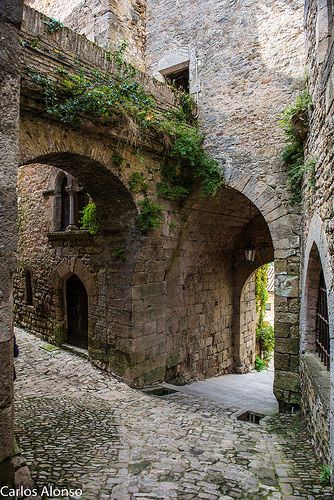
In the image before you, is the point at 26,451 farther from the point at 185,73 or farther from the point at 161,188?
the point at 185,73

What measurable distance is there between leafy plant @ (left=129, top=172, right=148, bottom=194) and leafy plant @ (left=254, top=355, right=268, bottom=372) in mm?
6856

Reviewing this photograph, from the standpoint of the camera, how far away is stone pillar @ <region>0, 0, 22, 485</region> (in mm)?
2021

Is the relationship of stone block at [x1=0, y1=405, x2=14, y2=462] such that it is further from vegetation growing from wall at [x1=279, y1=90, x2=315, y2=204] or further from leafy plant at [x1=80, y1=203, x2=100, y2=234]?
leafy plant at [x1=80, y1=203, x2=100, y2=234]

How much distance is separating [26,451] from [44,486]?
67cm

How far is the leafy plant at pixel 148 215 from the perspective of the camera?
566 cm

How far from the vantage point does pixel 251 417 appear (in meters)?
5.37

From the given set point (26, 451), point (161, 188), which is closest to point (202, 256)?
point (161, 188)

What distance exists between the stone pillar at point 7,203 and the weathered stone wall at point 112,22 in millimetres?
6030

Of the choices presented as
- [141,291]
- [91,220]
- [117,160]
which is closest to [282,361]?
[141,291]

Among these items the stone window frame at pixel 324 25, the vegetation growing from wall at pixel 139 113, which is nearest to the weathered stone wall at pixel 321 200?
the stone window frame at pixel 324 25

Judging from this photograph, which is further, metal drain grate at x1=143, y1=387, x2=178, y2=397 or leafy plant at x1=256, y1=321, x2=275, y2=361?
leafy plant at x1=256, y1=321, x2=275, y2=361

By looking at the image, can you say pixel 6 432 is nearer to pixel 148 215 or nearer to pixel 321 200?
pixel 321 200

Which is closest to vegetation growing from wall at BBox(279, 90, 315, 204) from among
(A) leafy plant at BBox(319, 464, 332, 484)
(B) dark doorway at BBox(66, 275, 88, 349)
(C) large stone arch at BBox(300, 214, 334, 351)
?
(C) large stone arch at BBox(300, 214, 334, 351)

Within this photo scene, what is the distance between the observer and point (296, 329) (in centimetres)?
524
